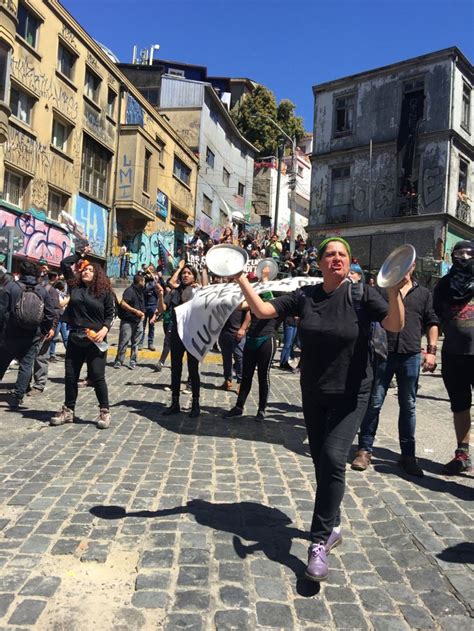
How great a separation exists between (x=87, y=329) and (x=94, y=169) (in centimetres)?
2026

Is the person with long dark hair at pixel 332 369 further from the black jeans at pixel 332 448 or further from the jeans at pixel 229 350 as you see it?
the jeans at pixel 229 350

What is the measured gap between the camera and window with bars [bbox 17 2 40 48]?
61.0 feet

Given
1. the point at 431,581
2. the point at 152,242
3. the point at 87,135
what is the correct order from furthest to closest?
the point at 152,242
the point at 87,135
the point at 431,581

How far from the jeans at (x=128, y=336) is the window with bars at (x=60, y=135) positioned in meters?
13.4

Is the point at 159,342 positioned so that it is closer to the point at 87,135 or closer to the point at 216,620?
the point at 87,135

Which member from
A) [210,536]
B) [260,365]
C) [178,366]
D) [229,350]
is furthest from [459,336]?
[229,350]

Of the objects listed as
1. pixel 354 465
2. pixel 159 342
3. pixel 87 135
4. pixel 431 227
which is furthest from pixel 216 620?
pixel 431 227

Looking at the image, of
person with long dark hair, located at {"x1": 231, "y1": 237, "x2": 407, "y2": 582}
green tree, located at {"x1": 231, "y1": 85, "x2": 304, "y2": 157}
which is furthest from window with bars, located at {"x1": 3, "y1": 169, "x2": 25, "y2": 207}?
green tree, located at {"x1": 231, "y1": 85, "x2": 304, "y2": 157}

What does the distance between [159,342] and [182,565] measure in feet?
42.7

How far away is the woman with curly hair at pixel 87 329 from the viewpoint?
5934mm

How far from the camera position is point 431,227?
88.5 feet

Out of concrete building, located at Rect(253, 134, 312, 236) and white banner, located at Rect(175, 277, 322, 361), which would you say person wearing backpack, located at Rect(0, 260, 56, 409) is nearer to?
white banner, located at Rect(175, 277, 322, 361)

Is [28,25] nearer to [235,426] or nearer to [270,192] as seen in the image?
[235,426]

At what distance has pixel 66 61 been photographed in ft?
71.6
